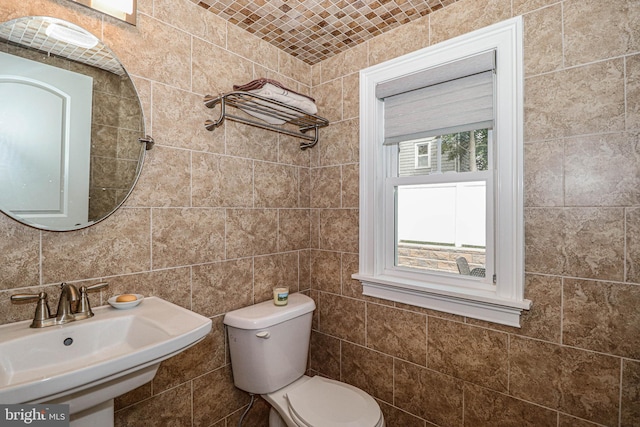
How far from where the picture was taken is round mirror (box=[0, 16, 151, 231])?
1.02m

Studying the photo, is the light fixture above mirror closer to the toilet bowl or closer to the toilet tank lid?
the toilet tank lid

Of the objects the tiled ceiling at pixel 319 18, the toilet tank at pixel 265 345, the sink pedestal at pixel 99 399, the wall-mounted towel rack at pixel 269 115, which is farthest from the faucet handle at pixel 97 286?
the tiled ceiling at pixel 319 18

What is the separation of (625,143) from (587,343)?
2.33 ft

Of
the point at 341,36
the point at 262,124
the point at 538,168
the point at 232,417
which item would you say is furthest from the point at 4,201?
the point at 538,168

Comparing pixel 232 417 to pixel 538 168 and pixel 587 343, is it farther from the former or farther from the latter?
pixel 538 168

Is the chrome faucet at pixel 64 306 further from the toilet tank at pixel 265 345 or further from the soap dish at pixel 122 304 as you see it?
the toilet tank at pixel 265 345

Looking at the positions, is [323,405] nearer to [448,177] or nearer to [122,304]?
[122,304]

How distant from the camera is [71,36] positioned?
1123 millimetres

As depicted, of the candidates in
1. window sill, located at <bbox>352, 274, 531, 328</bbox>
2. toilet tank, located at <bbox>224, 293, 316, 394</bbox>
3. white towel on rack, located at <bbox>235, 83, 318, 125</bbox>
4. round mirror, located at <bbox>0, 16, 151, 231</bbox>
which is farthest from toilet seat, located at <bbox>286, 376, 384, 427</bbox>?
white towel on rack, located at <bbox>235, 83, 318, 125</bbox>

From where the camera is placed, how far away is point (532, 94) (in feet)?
4.14

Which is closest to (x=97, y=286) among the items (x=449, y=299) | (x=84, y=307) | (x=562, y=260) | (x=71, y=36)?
(x=84, y=307)

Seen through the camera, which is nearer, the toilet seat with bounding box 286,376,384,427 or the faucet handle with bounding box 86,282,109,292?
the faucet handle with bounding box 86,282,109,292

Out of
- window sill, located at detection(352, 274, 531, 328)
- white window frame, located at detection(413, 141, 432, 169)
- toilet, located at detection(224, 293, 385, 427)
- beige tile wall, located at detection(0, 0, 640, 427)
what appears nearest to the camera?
beige tile wall, located at detection(0, 0, 640, 427)

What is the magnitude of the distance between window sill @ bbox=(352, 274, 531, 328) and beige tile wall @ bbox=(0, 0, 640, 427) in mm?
47
